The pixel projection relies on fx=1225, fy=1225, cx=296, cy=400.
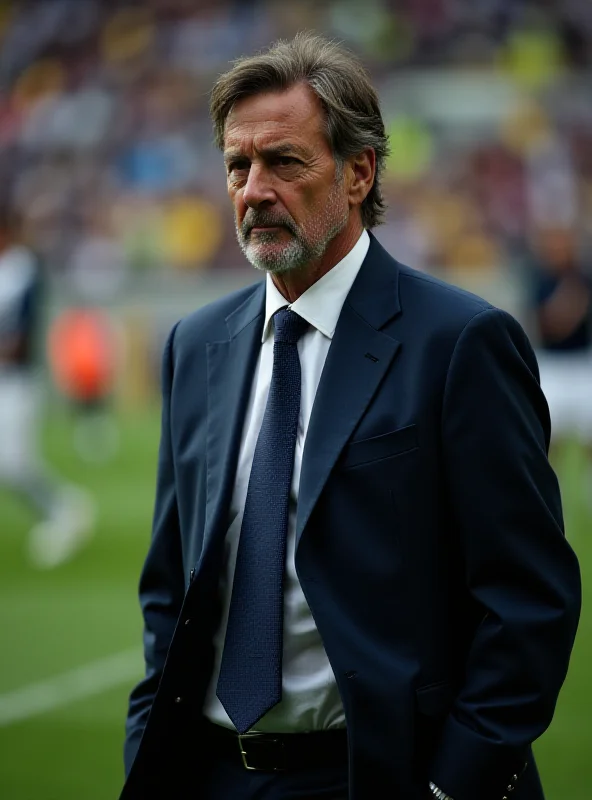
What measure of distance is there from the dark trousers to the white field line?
3.44 m

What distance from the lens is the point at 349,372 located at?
7.57ft

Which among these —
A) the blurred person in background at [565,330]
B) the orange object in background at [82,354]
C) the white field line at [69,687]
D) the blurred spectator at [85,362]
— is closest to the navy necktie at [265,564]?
the white field line at [69,687]

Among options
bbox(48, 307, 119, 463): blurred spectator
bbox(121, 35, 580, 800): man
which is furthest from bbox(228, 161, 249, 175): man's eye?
bbox(48, 307, 119, 463): blurred spectator

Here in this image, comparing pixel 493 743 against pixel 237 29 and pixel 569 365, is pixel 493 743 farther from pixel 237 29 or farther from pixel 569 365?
pixel 237 29

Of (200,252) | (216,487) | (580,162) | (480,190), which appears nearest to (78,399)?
(200,252)

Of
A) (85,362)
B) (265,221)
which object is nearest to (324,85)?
(265,221)

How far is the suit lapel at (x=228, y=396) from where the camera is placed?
2.39 metres

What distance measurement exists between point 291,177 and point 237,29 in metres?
23.9

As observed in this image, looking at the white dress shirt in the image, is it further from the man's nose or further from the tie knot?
the man's nose

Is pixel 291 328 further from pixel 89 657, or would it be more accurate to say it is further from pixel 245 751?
pixel 89 657

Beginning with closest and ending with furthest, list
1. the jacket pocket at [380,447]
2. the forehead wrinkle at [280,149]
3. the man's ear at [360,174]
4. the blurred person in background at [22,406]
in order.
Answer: the jacket pocket at [380,447] < the forehead wrinkle at [280,149] < the man's ear at [360,174] < the blurred person in background at [22,406]

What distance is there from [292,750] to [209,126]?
22.4 meters

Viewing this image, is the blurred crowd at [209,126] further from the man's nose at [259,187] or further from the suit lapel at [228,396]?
the man's nose at [259,187]

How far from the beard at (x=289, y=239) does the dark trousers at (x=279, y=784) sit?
96cm
